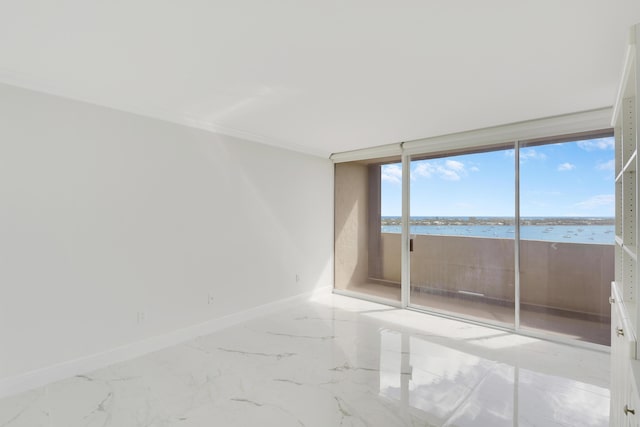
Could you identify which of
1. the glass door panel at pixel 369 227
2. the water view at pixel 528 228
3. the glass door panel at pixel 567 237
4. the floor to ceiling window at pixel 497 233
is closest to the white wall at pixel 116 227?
the glass door panel at pixel 369 227

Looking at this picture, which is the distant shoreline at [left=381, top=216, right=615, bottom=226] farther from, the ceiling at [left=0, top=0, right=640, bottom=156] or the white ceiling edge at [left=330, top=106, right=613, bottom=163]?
→ the ceiling at [left=0, top=0, right=640, bottom=156]

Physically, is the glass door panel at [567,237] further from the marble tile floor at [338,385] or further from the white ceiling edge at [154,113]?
the white ceiling edge at [154,113]

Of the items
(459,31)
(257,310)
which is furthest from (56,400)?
(459,31)

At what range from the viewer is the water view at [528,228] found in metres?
3.15

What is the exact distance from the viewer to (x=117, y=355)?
288 centimetres

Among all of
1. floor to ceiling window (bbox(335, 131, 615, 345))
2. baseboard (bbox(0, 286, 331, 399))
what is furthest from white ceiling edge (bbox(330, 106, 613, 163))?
baseboard (bbox(0, 286, 331, 399))

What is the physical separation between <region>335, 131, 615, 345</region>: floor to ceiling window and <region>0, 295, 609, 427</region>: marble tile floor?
48 centimetres

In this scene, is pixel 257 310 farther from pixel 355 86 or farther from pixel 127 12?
pixel 127 12

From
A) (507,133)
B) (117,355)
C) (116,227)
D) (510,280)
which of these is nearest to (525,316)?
(510,280)

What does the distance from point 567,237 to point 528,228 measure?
14.0 inches

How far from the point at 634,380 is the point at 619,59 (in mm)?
2066

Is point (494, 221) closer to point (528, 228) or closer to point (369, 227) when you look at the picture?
point (528, 228)

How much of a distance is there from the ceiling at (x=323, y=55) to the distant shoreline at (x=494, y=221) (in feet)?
3.58

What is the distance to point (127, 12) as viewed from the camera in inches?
64.1
